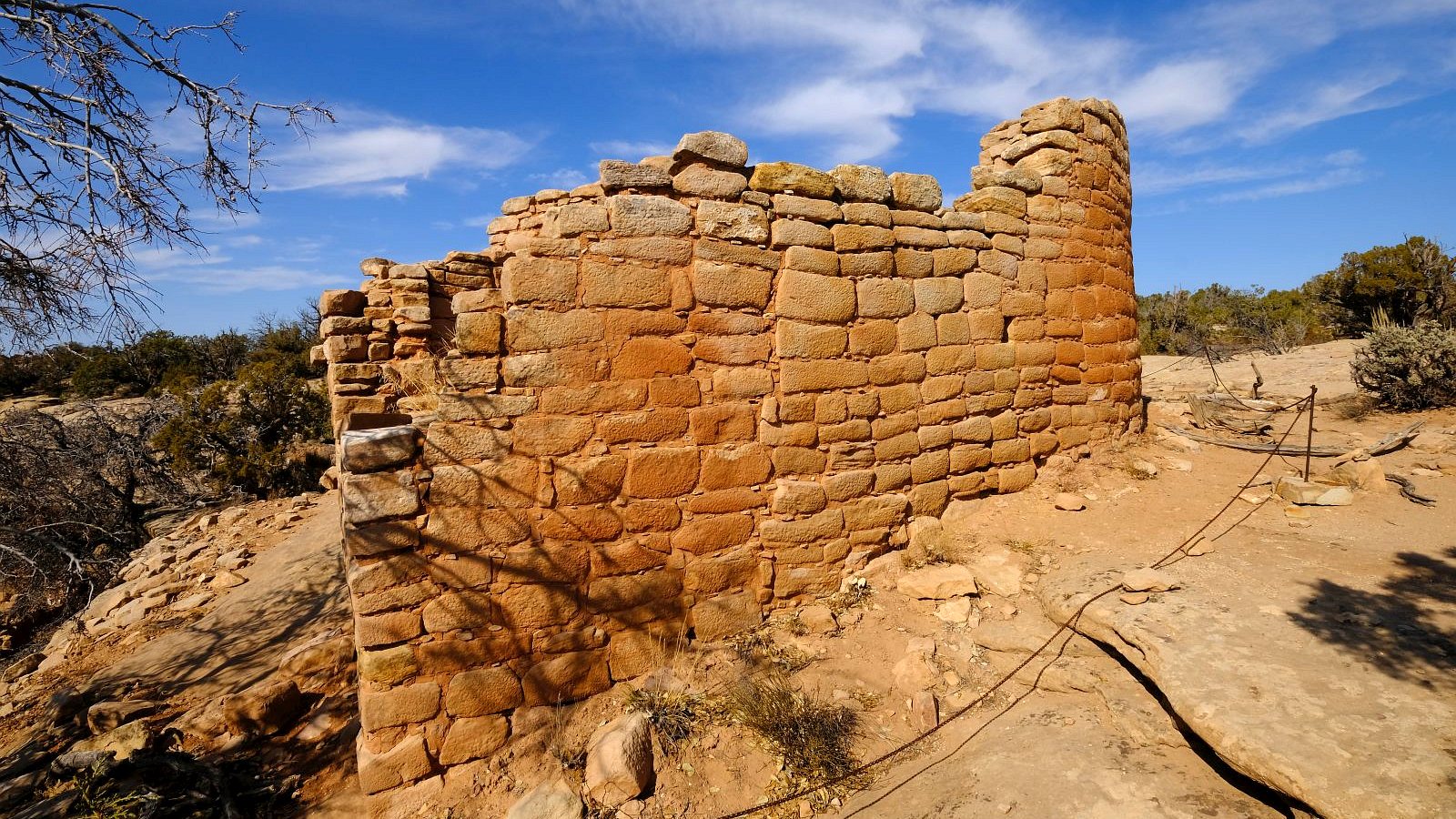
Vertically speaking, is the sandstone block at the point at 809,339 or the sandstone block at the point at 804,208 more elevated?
the sandstone block at the point at 804,208

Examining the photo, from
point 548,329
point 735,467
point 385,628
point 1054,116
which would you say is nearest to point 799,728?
point 735,467

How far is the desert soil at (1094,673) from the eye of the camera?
2.41 m

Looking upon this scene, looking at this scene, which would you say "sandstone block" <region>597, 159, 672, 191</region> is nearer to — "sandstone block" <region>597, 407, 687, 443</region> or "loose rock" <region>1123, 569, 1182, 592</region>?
"sandstone block" <region>597, 407, 687, 443</region>

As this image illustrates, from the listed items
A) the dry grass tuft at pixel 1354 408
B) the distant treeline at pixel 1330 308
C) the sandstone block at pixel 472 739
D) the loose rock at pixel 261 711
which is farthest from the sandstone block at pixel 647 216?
the distant treeline at pixel 1330 308

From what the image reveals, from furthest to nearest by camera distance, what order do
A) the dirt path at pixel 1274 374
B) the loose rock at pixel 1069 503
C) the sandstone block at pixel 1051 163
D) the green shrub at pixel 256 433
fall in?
the green shrub at pixel 256 433
the dirt path at pixel 1274 374
the sandstone block at pixel 1051 163
the loose rock at pixel 1069 503

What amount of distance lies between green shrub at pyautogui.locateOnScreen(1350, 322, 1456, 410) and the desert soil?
9.29 ft

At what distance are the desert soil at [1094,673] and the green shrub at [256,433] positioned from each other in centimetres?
541

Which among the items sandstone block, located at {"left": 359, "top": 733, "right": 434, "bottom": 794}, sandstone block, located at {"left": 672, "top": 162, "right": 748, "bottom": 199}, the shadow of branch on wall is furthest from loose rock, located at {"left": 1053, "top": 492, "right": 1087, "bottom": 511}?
sandstone block, located at {"left": 359, "top": 733, "right": 434, "bottom": 794}

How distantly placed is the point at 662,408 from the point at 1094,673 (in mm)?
2806

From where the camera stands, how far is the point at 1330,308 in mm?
17906

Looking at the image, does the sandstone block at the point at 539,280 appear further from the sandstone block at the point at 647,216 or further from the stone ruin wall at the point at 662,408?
the sandstone block at the point at 647,216

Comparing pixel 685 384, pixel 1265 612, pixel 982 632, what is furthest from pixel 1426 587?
pixel 685 384

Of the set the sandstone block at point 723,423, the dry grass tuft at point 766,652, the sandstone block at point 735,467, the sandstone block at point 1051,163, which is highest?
the sandstone block at point 1051,163

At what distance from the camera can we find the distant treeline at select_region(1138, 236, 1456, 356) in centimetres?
1445
